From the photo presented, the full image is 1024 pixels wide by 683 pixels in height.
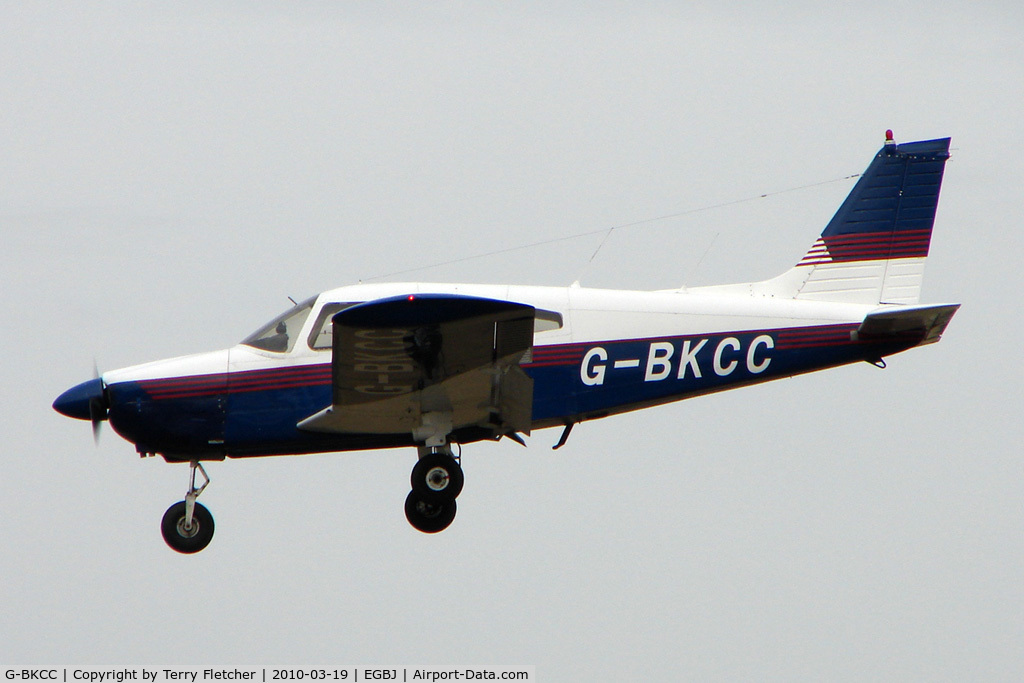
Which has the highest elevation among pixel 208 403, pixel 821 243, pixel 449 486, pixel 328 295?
pixel 821 243

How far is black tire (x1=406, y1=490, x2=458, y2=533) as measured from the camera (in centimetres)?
1258

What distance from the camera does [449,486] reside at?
41.2ft

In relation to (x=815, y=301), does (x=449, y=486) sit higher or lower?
lower

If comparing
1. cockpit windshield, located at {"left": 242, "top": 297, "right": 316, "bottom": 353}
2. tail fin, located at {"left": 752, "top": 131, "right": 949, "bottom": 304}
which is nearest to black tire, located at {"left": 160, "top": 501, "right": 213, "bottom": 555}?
cockpit windshield, located at {"left": 242, "top": 297, "right": 316, "bottom": 353}

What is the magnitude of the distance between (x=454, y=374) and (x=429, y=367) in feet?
0.88

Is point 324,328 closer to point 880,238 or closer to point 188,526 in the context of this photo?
point 188,526

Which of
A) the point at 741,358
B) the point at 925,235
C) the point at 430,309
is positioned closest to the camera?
the point at 430,309

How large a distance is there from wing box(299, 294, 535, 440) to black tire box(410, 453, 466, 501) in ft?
0.98

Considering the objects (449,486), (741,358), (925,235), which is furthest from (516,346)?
(925,235)

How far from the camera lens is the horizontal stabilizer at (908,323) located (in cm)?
1282

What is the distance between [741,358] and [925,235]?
2788mm

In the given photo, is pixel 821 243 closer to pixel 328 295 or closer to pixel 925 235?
pixel 925 235

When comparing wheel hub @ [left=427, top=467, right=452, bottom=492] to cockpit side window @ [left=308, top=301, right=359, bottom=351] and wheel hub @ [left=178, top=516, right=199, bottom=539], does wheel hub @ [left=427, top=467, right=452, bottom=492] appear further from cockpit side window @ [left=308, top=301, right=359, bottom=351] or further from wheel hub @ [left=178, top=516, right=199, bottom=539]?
wheel hub @ [left=178, top=516, right=199, bottom=539]

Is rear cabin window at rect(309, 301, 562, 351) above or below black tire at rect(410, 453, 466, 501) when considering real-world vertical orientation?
above
